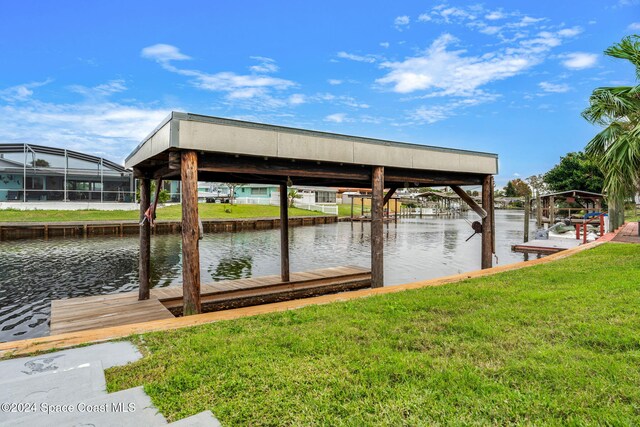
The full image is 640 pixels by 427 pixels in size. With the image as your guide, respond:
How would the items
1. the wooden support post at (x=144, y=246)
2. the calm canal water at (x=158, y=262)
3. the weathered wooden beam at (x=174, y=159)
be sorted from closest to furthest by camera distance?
1. the weathered wooden beam at (x=174, y=159)
2. the wooden support post at (x=144, y=246)
3. the calm canal water at (x=158, y=262)

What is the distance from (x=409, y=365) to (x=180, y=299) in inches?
252

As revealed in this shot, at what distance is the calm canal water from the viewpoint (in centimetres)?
1093

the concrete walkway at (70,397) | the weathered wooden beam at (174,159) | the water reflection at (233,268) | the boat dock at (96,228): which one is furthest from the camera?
the boat dock at (96,228)

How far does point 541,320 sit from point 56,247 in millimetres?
23973

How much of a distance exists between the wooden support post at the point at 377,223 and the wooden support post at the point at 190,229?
3994 millimetres

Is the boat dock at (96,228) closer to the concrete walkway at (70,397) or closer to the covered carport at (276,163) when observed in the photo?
the covered carport at (276,163)

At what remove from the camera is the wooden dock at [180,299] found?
653cm

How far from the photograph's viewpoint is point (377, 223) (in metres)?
8.37

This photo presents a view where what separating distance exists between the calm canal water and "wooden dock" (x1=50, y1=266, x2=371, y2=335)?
164 cm

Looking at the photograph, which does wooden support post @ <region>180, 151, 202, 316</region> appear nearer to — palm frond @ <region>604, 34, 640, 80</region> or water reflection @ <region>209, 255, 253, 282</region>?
water reflection @ <region>209, 255, 253, 282</region>

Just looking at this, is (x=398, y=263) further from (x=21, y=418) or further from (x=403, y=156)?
(x=21, y=418)

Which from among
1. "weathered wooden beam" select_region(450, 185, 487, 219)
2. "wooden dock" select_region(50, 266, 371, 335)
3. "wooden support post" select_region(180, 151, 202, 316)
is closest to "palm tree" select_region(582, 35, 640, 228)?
"weathered wooden beam" select_region(450, 185, 487, 219)

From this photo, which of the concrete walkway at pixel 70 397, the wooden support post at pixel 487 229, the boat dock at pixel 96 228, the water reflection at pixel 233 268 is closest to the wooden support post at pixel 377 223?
the wooden support post at pixel 487 229

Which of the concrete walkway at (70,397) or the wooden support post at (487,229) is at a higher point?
the wooden support post at (487,229)
